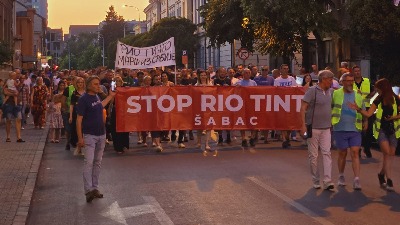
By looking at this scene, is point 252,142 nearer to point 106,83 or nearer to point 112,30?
point 106,83

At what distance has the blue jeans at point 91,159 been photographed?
40.4ft

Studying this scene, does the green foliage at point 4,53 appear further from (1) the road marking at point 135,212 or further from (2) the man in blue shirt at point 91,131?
(1) the road marking at point 135,212

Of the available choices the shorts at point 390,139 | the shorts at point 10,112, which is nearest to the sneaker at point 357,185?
the shorts at point 390,139

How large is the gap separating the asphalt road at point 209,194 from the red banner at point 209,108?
218 cm

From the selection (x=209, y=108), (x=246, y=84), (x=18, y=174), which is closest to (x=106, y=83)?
(x=209, y=108)

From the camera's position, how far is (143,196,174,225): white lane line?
1043cm

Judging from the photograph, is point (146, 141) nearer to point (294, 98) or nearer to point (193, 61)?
point (294, 98)

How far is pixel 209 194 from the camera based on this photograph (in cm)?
1259

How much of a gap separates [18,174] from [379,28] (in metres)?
24.2

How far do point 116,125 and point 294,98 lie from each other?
4.37 metres

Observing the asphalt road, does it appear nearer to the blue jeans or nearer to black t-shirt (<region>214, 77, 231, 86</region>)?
the blue jeans

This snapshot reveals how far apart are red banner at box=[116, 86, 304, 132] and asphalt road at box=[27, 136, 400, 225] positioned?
7.14 feet

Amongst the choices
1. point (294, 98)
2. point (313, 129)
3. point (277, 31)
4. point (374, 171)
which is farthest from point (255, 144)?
point (277, 31)

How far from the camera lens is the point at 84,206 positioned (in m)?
11.8
